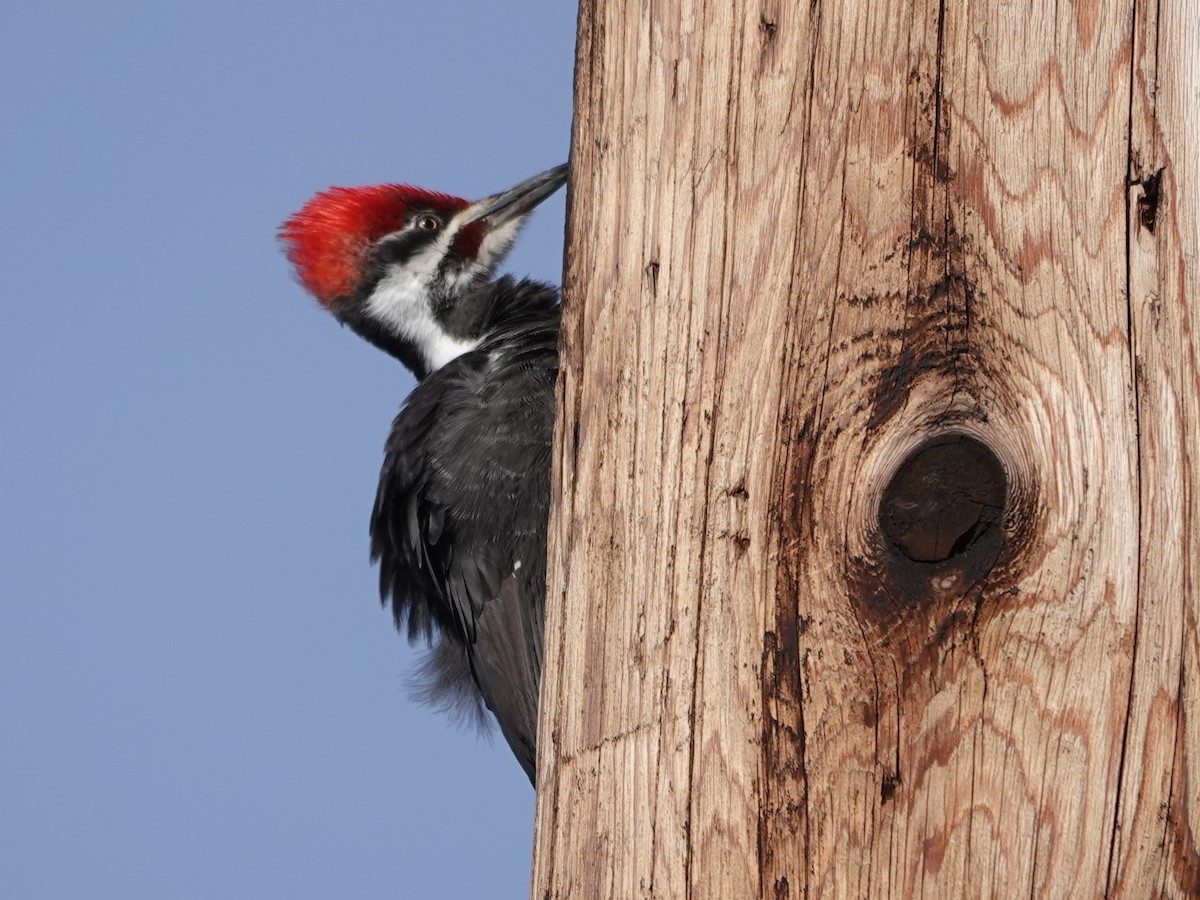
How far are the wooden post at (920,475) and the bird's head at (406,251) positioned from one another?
2.66 meters

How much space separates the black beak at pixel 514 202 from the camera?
4500mm

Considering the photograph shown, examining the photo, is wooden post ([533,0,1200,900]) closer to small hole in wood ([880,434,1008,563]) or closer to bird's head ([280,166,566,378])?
small hole in wood ([880,434,1008,563])

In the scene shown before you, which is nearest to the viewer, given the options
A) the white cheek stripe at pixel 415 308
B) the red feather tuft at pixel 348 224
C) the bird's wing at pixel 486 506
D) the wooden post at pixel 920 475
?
the wooden post at pixel 920 475

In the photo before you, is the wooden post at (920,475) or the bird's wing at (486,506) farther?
the bird's wing at (486,506)

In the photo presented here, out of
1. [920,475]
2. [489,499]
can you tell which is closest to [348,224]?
[489,499]

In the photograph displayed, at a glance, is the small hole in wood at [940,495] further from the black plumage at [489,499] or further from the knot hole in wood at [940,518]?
the black plumage at [489,499]

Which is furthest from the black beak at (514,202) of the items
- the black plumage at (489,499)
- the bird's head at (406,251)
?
the black plumage at (489,499)

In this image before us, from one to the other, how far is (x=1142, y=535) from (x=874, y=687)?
35 centimetres

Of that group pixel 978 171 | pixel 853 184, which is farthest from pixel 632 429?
pixel 978 171

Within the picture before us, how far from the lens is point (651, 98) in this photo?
196cm

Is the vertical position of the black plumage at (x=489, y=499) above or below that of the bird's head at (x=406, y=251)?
below

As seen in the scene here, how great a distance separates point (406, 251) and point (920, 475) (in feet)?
10.4

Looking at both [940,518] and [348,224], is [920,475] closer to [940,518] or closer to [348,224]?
[940,518]

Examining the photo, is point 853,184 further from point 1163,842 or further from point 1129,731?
point 1163,842
